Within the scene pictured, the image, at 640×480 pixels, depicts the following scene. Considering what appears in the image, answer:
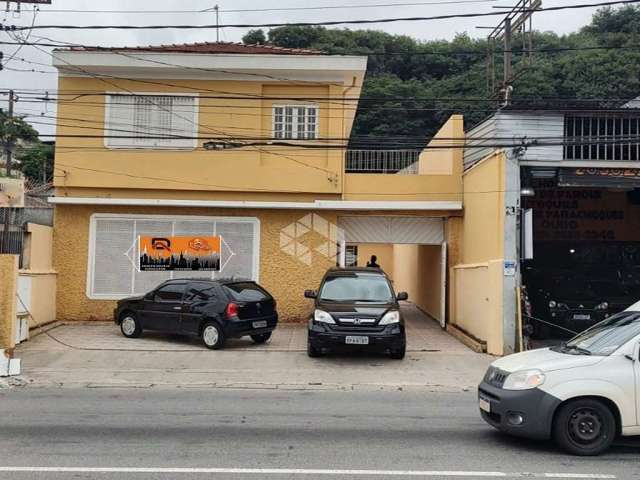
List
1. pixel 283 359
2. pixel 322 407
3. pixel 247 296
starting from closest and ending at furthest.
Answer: pixel 322 407
pixel 283 359
pixel 247 296

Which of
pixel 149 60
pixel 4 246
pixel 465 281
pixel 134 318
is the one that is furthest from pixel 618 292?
pixel 4 246

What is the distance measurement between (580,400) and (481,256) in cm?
987

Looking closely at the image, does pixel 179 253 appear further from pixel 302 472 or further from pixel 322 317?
pixel 302 472

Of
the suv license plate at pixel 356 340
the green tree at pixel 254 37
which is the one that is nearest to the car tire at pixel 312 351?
the suv license plate at pixel 356 340

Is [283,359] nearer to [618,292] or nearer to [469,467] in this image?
[469,467]

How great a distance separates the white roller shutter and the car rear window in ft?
16.1

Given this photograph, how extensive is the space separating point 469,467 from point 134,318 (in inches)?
436

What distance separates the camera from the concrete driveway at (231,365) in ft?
36.7

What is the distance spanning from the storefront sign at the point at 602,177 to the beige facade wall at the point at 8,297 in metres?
11.9

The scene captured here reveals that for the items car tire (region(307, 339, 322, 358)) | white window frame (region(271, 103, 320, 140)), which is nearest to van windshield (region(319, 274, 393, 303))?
car tire (region(307, 339, 322, 358))

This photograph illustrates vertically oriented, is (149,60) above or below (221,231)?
above

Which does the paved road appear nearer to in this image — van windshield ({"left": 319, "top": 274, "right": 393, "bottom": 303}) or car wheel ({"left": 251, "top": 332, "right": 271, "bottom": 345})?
van windshield ({"left": 319, "top": 274, "right": 393, "bottom": 303})

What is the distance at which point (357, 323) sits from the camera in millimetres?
12656

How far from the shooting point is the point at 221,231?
18.8 meters
